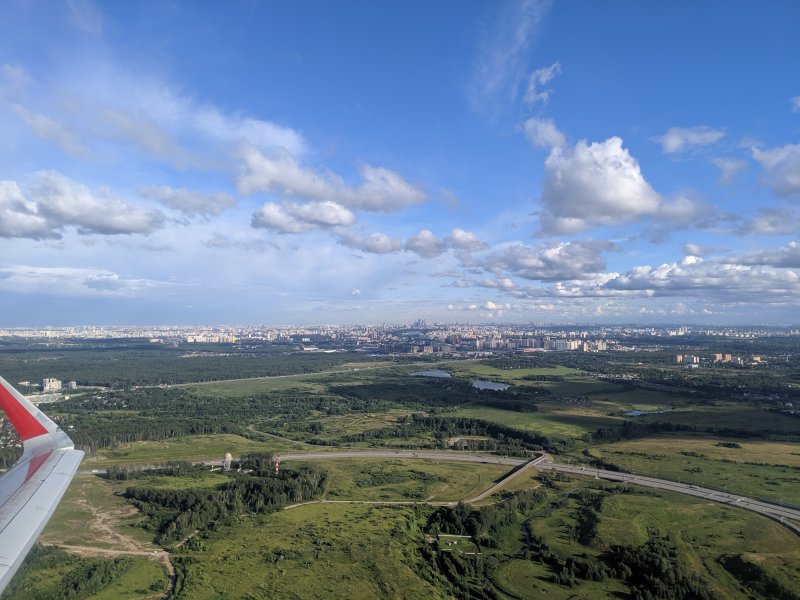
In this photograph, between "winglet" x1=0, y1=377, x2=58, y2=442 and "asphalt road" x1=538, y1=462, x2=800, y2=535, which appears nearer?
"winglet" x1=0, y1=377, x2=58, y2=442

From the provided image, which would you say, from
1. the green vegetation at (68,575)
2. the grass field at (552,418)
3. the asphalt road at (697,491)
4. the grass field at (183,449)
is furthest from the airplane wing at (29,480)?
the grass field at (552,418)

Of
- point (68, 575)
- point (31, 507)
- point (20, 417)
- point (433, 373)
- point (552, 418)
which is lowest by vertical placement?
point (552, 418)

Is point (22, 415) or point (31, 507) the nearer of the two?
point (31, 507)

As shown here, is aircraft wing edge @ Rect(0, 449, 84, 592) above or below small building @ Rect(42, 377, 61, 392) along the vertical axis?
above

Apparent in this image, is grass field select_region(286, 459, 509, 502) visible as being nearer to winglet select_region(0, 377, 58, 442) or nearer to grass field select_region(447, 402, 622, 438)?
grass field select_region(447, 402, 622, 438)

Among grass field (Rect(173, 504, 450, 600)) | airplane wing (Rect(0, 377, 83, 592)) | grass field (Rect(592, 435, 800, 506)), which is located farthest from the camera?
grass field (Rect(592, 435, 800, 506))

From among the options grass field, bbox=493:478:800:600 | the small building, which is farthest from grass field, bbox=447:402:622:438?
the small building

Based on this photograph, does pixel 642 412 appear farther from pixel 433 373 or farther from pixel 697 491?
pixel 433 373

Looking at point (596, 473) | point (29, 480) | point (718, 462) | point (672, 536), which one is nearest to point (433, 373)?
point (718, 462)
